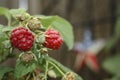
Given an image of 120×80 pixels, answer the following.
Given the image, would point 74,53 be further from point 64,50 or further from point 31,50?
point 31,50

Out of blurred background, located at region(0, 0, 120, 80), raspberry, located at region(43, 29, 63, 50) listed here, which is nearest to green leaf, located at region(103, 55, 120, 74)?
blurred background, located at region(0, 0, 120, 80)

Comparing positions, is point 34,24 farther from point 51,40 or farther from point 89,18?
point 89,18

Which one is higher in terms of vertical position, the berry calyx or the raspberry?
the berry calyx

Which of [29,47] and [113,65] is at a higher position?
[29,47]

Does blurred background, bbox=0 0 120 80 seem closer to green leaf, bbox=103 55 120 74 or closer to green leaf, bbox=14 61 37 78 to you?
green leaf, bbox=103 55 120 74

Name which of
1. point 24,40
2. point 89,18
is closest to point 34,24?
point 24,40

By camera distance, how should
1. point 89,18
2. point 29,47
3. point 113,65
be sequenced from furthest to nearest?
point 89,18, point 113,65, point 29,47

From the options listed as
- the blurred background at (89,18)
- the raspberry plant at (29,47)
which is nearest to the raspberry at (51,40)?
the raspberry plant at (29,47)

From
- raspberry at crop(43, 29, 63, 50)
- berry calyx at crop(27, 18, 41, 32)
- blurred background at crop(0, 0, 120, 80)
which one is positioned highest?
berry calyx at crop(27, 18, 41, 32)

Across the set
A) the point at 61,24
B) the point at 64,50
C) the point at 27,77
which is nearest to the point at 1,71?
the point at 27,77
